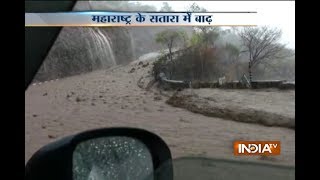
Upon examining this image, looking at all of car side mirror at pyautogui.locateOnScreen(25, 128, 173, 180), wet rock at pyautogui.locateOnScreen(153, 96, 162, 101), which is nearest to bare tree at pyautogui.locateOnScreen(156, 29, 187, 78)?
wet rock at pyautogui.locateOnScreen(153, 96, 162, 101)

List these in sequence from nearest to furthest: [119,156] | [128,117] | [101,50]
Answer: [119,156], [128,117], [101,50]

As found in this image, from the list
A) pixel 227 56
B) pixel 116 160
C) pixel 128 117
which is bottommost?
pixel 116 160

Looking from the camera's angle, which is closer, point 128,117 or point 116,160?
point 116,160

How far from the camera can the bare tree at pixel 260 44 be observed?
2139 mm

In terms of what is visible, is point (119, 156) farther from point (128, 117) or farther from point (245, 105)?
point (245, 105)

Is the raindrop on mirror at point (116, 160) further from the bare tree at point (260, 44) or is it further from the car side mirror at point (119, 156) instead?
the bare tree at point (260, 44)

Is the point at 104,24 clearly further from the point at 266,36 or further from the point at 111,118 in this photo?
the point at 266,36

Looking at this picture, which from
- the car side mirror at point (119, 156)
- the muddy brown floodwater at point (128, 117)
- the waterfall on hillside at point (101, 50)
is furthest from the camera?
the waterfall on hillside at point (101, 50)

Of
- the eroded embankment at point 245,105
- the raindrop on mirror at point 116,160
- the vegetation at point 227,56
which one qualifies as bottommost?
the raindrop on mirror at point 116,160

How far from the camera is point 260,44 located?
2152mm

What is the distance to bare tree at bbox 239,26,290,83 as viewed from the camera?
2.14 metres

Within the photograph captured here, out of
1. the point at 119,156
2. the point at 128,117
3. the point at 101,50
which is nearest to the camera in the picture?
the point at 119,156

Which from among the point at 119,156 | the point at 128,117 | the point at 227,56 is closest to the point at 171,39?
the point at 227,56

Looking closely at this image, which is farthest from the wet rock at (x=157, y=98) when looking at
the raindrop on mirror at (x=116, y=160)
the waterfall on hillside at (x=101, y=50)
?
the raindrop on mirror at (x=116, y=160)
